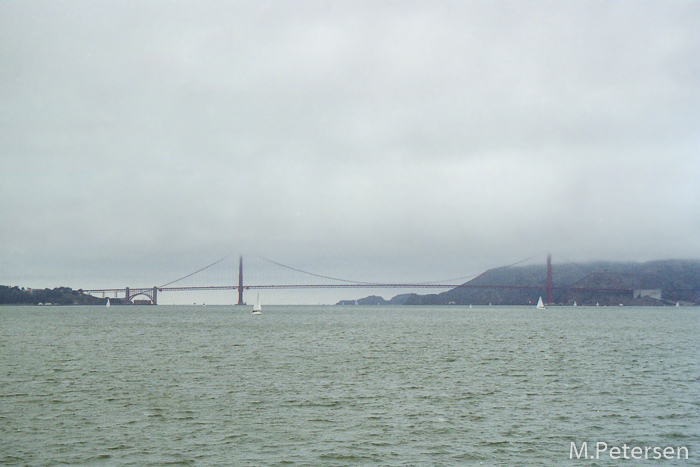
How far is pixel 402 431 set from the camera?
1983 cm

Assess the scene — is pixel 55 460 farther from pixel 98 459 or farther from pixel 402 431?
pixel 402 431

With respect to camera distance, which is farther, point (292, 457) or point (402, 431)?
point (402, 431)

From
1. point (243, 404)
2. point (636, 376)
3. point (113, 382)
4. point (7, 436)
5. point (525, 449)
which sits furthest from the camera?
point (636, 376)

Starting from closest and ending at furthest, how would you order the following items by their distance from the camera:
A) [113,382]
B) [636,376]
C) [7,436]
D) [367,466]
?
[367,466]
[7,436]
[113,382]
[636,376]

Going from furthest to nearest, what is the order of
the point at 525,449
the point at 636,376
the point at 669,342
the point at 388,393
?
1. the point at 669,342
2. the point at 636,376
3. the point at 388,393
4. the point at 525,449

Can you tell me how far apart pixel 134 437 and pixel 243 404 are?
569 centimetres

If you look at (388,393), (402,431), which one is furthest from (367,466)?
(388,393)

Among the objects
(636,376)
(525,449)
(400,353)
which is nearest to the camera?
(525,449)

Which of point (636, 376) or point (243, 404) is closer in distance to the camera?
point (243, 404)

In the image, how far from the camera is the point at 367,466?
643 inches

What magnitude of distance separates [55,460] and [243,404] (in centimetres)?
839

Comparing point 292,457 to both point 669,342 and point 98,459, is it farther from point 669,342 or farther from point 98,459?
point 669,342

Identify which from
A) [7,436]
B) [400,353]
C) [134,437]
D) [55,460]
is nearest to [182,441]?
[134,437]

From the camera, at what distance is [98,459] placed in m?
16.7
